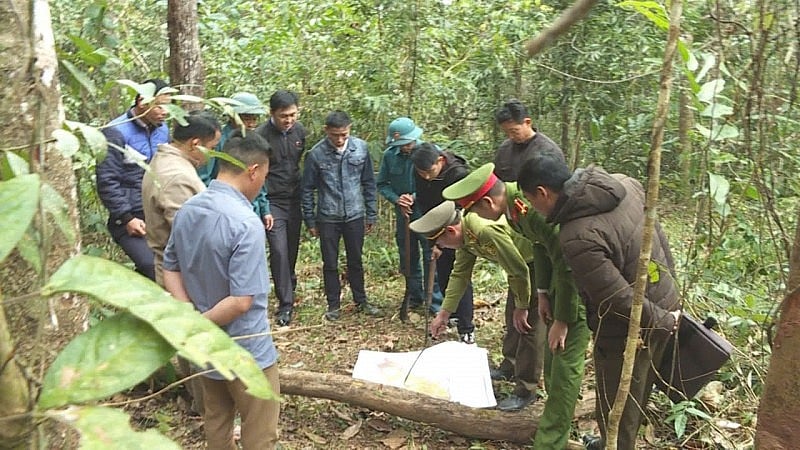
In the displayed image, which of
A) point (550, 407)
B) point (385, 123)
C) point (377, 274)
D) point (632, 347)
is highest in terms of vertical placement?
point (632, 347)

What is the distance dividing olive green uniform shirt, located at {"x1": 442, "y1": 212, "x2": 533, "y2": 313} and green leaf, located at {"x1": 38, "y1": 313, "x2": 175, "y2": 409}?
3.29 meters

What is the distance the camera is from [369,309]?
6.06 meters

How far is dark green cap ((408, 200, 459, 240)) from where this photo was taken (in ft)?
13.2

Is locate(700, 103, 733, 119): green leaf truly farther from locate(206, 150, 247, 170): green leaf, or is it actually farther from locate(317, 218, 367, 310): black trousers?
locate(317, 218, 367, 310): black trousers

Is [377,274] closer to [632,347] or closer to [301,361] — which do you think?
[301,361]

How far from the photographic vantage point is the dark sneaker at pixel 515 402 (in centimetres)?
400

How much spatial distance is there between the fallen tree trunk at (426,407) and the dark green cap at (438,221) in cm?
101

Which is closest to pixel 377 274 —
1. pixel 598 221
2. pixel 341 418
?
pixel 341 418

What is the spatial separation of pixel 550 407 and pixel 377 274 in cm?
389

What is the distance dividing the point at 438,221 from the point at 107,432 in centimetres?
348

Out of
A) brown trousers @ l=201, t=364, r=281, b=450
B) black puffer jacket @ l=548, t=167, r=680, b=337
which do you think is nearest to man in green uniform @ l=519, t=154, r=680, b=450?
black puffer jacket @ l=548, t=167, r=680, b=337

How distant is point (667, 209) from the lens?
8391 mm

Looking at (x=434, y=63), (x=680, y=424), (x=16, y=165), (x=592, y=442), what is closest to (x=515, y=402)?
(x=592, y=442)

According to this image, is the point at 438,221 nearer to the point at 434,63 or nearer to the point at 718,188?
the point at 718,188
